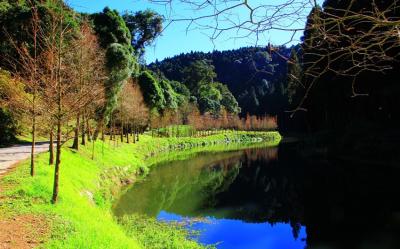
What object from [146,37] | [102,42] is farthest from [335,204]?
[146,37]

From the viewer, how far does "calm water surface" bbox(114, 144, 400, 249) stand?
19344 millimetres

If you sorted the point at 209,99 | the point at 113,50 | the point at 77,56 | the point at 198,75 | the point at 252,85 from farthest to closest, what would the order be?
the point at 252,85, the point at 198,75, the point at 209,99, the point at 113,50, the point at 77,56

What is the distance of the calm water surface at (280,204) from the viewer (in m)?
19.3

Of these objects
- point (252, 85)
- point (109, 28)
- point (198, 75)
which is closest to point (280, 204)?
point (109, 28)

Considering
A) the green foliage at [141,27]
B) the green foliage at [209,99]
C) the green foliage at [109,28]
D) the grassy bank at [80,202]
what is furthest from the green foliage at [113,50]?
the green foliage at [209,99]

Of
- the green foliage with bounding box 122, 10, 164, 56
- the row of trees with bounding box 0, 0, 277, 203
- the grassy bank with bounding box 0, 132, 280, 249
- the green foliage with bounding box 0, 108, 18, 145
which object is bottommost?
the grassy bank with bounding box 0, 132, 280, 249

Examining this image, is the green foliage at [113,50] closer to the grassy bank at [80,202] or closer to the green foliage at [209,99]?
the grassy bank at [80,202]

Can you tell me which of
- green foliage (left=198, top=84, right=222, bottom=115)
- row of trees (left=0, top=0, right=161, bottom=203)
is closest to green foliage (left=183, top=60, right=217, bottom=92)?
green foliage (left=198, top=84, right=222, bottom=115)

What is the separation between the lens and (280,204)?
2717cm

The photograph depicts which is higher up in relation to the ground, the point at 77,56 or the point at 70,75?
the point at 77,56

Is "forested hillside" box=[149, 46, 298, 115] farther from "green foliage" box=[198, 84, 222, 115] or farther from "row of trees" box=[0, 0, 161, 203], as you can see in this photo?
"row of trees" box=[0, 0, 161, 203]

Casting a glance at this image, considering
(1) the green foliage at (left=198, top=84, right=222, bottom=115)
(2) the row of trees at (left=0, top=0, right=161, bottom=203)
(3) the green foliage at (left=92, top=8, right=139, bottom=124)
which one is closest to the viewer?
(2) the row of trees at (left=0, top=0, right=161, bottom=203)

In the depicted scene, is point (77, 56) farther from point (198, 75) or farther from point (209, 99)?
point (198, 75)

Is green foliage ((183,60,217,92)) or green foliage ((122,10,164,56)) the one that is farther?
green foliage ((183,60,217,92))
